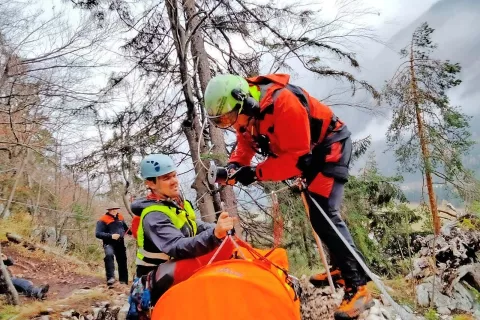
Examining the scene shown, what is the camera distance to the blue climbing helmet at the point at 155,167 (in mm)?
3625

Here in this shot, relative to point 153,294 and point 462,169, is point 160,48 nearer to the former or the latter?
point 153,294

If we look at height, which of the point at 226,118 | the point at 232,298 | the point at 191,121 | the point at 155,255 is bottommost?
the point at 232,298

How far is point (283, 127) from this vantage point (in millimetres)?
3346

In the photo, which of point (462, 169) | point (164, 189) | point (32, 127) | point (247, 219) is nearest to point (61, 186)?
point (32, 127)

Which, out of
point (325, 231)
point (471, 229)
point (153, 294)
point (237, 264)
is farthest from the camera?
point (471, 229)

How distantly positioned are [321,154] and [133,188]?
7423 millimetres

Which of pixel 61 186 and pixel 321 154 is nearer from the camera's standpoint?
pixel 321 154

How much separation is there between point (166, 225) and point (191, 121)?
517 cm

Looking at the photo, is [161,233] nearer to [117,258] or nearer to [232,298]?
[232,298]

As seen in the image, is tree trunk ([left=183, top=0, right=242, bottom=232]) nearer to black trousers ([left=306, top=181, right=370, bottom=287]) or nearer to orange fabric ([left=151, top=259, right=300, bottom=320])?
black trousers ([left=306, top=181, right=370, bottom=287])

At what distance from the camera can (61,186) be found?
26328 millimetres

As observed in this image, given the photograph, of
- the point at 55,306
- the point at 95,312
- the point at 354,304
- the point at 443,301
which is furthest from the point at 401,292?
the point at 55,306

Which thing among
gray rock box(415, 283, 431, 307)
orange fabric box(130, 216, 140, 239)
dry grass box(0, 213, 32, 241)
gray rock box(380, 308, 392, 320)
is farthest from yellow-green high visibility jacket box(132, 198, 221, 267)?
dry grass box(0, 213, 32, 241)

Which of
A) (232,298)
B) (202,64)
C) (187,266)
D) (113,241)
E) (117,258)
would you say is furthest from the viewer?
(117,258)
